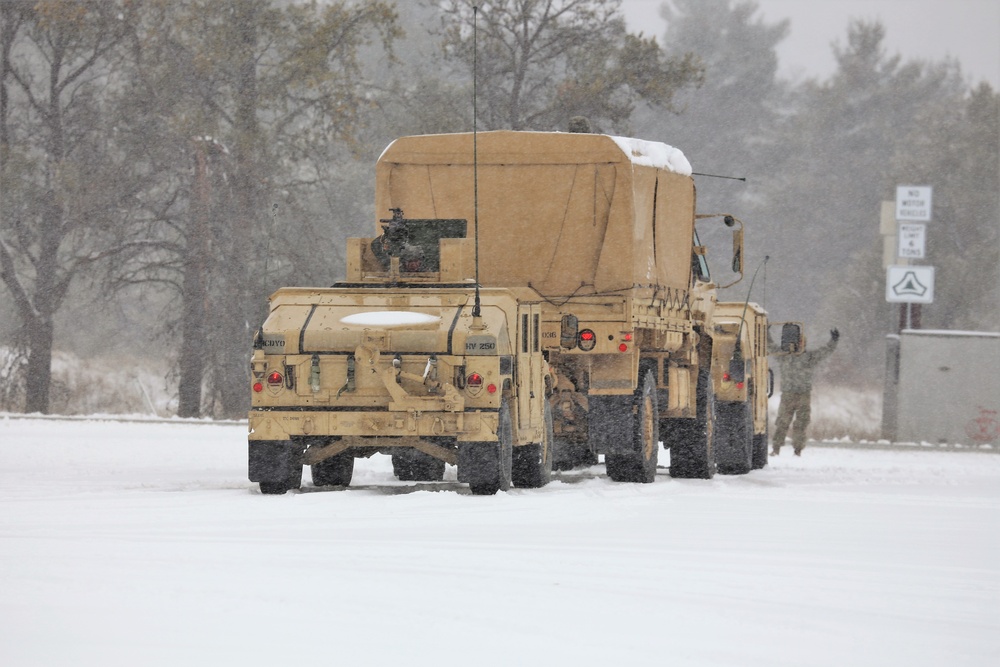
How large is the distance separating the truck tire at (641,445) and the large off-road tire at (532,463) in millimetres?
1250

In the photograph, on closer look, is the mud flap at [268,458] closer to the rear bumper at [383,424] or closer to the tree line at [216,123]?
the rear bumper at [383,424]

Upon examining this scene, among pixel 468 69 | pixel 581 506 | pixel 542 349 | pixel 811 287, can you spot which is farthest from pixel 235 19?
pixel 811 287

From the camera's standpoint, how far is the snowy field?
8117 mm

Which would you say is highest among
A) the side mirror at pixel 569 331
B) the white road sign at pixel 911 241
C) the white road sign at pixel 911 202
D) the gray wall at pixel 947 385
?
the white road sign at pixel 911 202

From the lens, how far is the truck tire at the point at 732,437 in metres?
23.5

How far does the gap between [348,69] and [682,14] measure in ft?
184

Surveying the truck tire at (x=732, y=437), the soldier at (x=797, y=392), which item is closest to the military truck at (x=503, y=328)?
the truck tire at (x=732, y=437)

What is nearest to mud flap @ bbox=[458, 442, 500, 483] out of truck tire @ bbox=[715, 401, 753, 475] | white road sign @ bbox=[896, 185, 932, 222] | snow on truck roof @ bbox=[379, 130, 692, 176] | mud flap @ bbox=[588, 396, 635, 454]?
mud flap @ bbox=[588, 396, 635, 454]

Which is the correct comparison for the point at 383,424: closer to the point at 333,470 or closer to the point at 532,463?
the point at 532,463

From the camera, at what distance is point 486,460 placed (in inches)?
612

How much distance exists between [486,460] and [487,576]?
5.21 metres

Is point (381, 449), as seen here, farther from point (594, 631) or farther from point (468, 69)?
point (468, 69)

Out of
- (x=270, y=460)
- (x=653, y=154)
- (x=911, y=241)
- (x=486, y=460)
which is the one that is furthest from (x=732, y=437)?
(x=911, y=241)

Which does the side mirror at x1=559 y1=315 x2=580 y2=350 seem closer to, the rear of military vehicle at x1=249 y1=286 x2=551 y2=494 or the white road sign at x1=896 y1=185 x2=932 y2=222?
the rear of military vehicle at x1=249 y1=286 x2=551 y2=494
